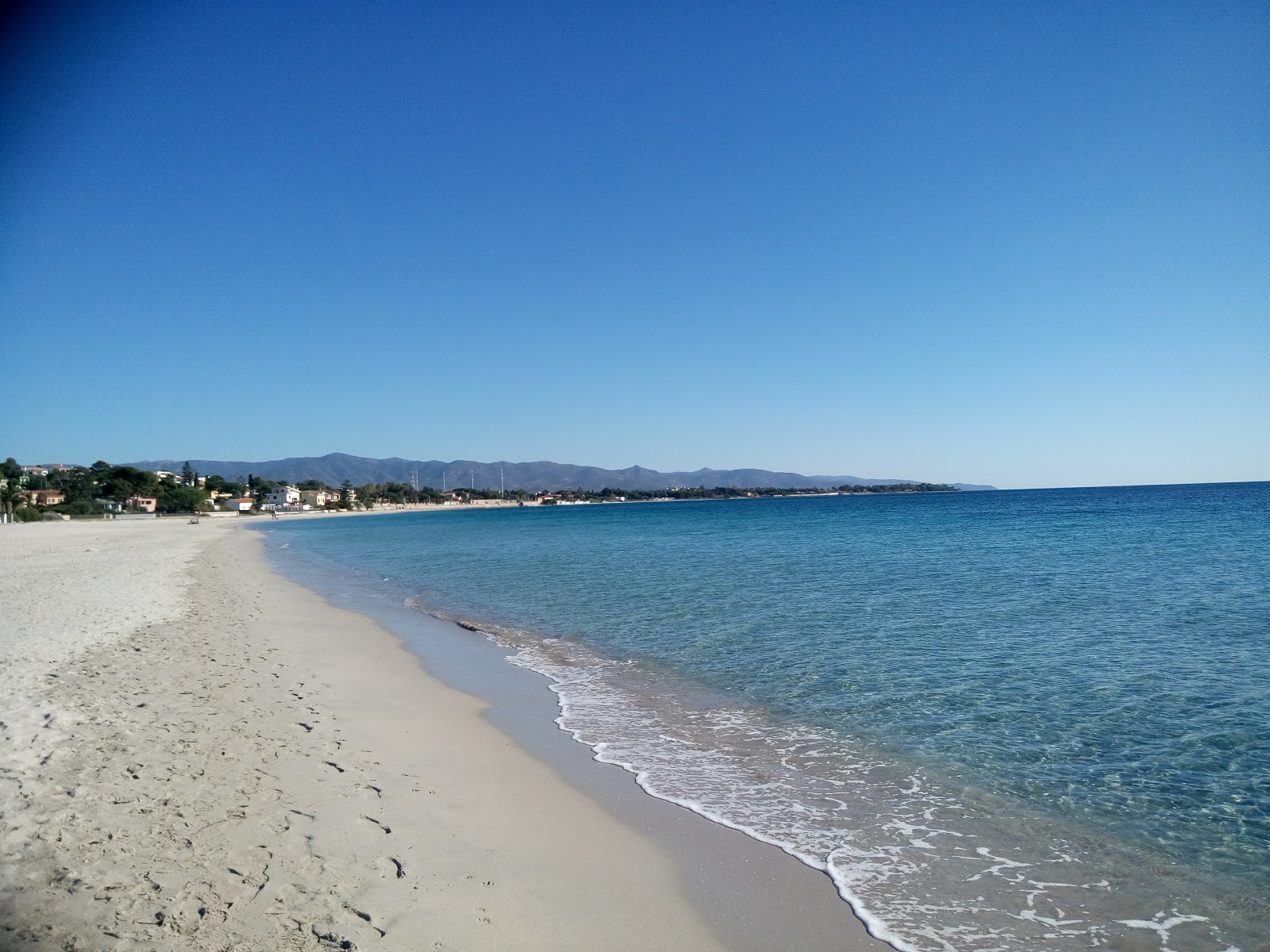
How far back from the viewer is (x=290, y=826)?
5098 millimetres

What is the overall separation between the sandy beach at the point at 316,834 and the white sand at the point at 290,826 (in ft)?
0.05

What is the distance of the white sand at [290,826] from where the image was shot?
13.0ft

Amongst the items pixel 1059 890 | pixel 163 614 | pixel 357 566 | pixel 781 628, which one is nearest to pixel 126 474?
pixel 357 566

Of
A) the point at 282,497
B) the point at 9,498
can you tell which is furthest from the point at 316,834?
the point at 282,497

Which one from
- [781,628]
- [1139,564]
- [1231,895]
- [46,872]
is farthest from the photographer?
[1139,564]

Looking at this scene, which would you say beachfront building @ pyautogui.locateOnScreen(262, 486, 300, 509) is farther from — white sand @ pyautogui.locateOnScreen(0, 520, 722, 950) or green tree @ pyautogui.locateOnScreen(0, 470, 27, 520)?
white sand @ pyautogui.locateOnScreen(0, 520, 722, 950)

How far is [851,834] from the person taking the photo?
5.62 meters

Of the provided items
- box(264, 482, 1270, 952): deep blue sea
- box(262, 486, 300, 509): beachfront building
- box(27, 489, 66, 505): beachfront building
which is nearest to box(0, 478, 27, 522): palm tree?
box(27, 489, 66, 505): beachfront building

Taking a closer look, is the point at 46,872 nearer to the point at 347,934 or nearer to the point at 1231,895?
the point at 347,934

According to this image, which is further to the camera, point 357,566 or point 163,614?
point 357,566

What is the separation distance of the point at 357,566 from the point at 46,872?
1180 inches

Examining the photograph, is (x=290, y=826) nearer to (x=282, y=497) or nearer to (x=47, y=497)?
(x=47, y=497)

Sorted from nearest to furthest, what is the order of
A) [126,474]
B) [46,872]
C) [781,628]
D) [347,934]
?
1. [347,934]
2. [46,872]
3. [781,628]
4. [126,474]

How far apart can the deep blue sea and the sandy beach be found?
0.89 m
